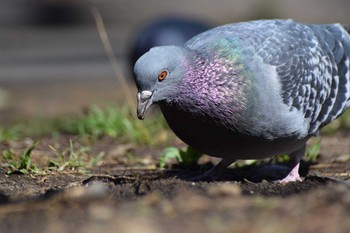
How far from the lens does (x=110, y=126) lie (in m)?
7.42

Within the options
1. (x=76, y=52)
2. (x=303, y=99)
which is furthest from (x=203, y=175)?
(x=76, y=52)

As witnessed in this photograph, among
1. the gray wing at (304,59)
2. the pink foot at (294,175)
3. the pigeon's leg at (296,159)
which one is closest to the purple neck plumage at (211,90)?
the gray wing at (304,59)

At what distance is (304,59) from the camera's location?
560cm

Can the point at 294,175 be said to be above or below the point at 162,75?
below

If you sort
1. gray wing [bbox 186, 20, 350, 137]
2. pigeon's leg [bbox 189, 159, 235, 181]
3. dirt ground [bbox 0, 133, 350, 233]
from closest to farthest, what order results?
1. dirt ground [bbox 0, 133, 350, 233]
2. gray wing [bbox 186, 20, 350, 137]
3. pigeon's leg [bbox 189, 159, 235, 181]

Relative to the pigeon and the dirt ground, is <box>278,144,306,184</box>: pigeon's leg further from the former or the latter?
the dirt ground

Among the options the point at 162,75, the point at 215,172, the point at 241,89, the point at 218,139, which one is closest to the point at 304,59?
the point at 241,89

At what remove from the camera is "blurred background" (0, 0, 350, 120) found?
10.1 meters

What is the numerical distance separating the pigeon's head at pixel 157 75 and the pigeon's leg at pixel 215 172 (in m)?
1.01

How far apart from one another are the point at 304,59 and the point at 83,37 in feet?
30.8

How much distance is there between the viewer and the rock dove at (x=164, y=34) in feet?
31.9

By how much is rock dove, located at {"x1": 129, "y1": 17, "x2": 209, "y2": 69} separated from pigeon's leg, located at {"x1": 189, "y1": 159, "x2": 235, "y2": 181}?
12.8 feet

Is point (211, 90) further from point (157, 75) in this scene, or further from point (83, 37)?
point (83, 37)

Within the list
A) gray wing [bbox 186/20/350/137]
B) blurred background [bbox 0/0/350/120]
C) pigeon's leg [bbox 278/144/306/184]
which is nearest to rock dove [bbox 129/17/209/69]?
blurred background [bbox 0/0/350/120]
